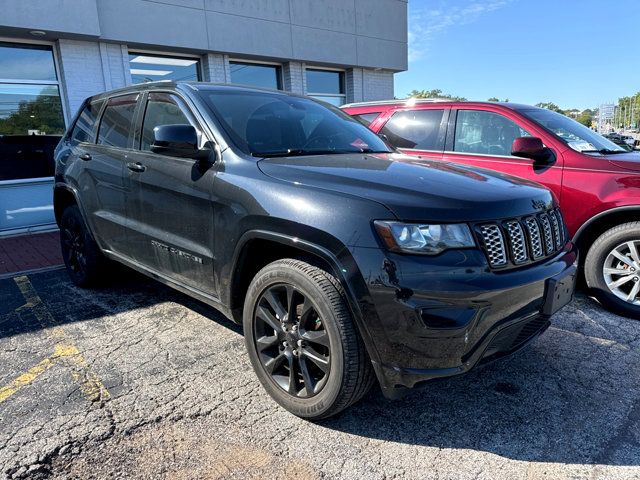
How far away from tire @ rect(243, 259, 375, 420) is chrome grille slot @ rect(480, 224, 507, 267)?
70 centimetres

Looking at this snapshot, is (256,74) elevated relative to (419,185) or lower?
elevated

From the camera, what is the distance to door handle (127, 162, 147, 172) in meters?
3.31

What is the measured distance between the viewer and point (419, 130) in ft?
16.8

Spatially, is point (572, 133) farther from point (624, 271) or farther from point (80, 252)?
point (80, 252)

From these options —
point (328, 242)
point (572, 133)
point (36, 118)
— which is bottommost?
point (328, 242)

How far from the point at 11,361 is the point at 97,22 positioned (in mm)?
6635

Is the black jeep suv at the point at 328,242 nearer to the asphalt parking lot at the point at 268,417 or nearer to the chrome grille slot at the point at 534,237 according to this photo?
the chrome grille slot at the point at 534,237

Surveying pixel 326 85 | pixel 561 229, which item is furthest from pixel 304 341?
pixel 326 85

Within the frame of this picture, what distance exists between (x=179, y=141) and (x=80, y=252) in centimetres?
240

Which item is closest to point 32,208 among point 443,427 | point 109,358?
point 109,358

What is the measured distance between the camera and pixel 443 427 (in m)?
2.43

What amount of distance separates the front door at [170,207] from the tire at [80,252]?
39.1 inches

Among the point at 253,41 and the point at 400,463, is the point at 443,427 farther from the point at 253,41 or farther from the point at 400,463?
the point at 253,41

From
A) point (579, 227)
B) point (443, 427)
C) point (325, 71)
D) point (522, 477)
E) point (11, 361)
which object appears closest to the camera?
point (522, 477)
